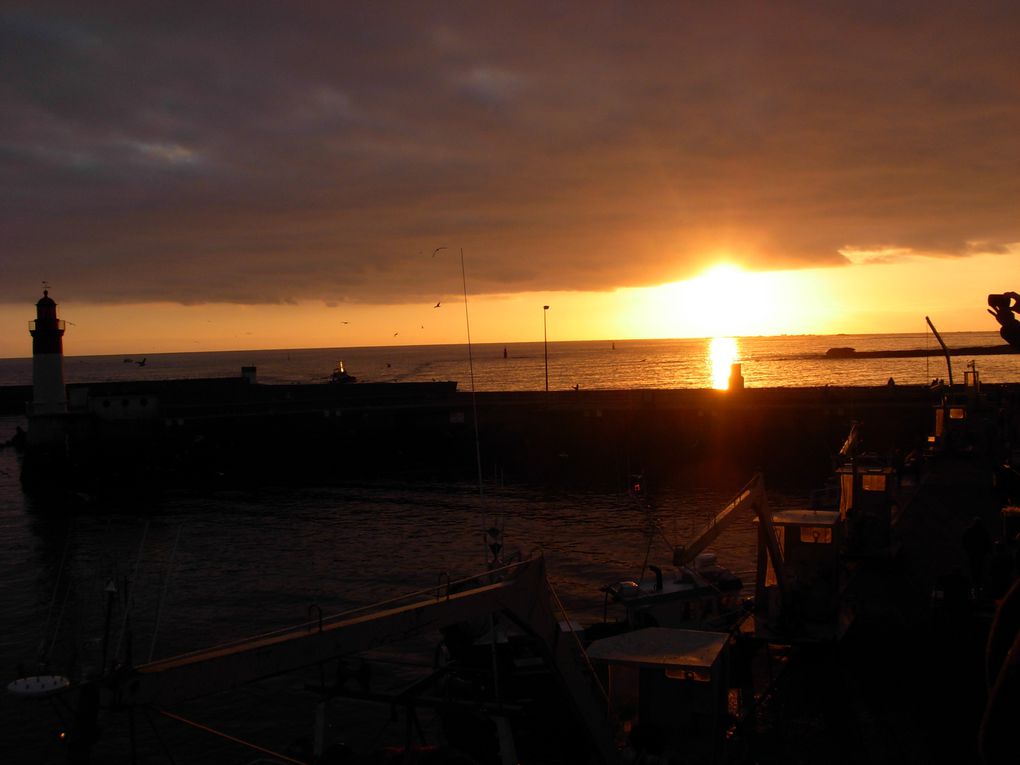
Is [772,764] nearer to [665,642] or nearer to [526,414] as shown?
[665,642]

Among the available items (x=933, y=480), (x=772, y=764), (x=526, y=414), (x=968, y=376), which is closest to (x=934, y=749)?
(x=772, y=764)

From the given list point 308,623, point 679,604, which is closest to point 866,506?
point 679,604

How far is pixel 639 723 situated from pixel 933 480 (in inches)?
1042

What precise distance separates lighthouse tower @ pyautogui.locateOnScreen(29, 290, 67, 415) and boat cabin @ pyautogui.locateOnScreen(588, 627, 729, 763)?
62.0 meters

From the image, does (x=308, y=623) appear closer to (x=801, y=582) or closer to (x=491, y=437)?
(x=801, y=582)

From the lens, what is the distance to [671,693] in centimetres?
1509

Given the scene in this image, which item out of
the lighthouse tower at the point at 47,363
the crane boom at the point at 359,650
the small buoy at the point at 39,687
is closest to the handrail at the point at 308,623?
the crane boom at the point at 359,650

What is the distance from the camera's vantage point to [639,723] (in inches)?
582

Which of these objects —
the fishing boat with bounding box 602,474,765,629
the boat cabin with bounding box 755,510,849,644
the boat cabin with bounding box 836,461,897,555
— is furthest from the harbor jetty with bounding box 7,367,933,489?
the boat cabin with bounding box 755,510,849,644

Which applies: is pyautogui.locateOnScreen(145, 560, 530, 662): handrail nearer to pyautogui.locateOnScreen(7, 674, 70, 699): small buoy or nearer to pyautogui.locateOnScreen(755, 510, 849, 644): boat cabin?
pyautogui.locateOnScreen(7, 674, 70, 699): small buoy

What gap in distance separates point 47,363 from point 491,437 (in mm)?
34635

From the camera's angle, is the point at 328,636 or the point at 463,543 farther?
the point at 463,543

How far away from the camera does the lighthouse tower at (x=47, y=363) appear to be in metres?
64.9

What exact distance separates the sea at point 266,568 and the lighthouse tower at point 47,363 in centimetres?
750
